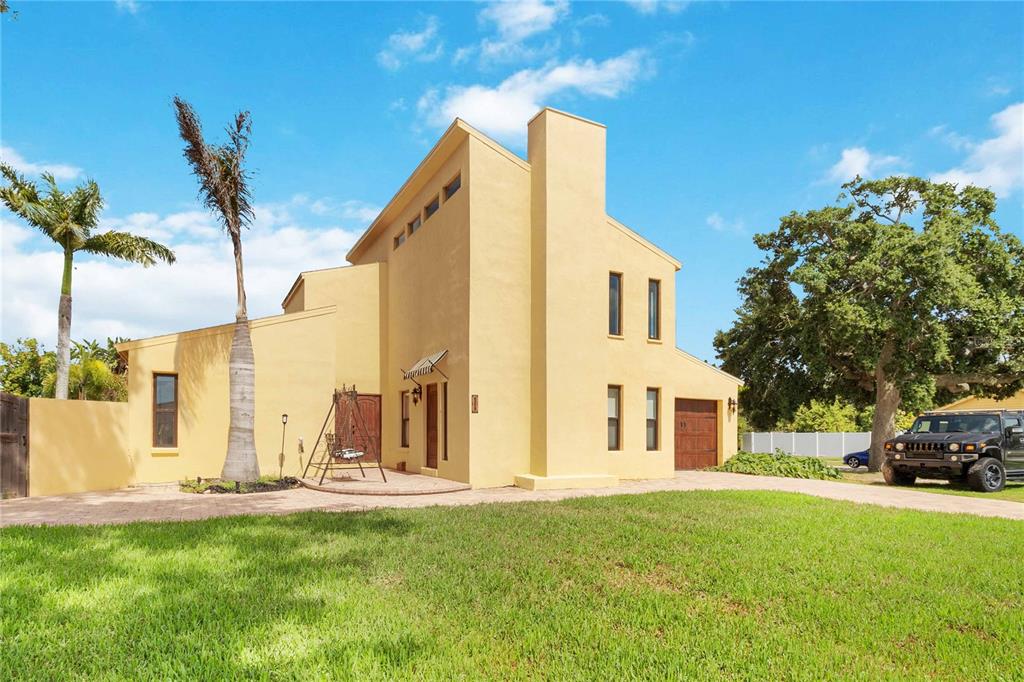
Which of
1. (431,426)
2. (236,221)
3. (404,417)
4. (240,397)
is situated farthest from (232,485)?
(236,221)

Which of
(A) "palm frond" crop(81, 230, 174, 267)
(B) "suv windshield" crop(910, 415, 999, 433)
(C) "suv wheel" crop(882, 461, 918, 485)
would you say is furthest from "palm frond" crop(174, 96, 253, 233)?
(B) "suv windshield" crop(910, 415, 999, 433)

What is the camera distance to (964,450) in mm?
15023

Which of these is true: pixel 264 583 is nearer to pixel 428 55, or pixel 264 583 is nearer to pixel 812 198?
pixel 428 55

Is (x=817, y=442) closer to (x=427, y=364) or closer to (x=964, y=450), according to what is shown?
(x=964, y=450)

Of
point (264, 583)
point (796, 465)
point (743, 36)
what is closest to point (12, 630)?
point (264, 583)

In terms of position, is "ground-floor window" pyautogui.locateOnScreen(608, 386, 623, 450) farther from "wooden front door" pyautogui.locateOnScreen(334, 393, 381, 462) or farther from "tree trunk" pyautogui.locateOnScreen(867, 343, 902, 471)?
"tree trunk" pyautogui.locateOnScreen(867, 343, 902, 471)

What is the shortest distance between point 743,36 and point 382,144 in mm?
8103

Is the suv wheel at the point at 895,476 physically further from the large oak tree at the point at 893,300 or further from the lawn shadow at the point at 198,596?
the lawn shadow at the point at 198,596

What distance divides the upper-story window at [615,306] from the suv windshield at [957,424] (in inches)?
334

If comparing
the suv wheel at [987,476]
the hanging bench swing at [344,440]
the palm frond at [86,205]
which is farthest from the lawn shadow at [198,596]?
the palm frond at [86,205]

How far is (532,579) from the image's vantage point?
586 cm

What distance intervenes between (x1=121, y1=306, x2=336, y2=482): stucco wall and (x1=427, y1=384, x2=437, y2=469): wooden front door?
2.94m

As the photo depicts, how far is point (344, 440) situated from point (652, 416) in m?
8.80

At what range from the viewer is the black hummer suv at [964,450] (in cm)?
1505
